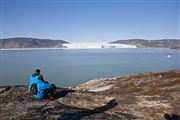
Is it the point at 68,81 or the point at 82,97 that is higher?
the point at 82,97

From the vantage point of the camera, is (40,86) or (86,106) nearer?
(40,86)

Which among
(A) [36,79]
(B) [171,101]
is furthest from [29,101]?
(B) [171,101]

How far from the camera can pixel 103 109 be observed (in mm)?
15711

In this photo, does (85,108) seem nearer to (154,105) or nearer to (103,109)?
(103,109)

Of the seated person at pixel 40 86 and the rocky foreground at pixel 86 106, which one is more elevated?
the seated person at pixel 40 86

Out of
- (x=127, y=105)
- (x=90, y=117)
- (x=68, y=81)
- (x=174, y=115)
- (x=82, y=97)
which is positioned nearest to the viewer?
(x=90, y=117)

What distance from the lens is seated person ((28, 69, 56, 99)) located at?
634 inches

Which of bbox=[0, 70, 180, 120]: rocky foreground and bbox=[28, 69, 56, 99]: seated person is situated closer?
bbox=[0, 70, 180, 120]: rocky foreground

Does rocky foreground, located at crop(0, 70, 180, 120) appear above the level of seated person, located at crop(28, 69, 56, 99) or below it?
below

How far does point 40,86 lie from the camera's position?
16078 millimetres

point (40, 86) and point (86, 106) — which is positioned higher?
point (40, 86)

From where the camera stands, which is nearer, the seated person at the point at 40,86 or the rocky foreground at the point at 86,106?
the rocky foreground at the point at 86,106

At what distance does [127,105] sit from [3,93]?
9594mm

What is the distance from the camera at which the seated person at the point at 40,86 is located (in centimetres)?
1611
